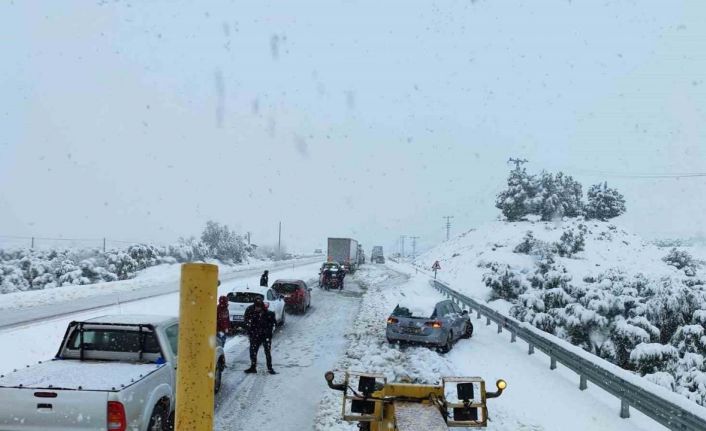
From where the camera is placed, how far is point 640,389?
8336 mm

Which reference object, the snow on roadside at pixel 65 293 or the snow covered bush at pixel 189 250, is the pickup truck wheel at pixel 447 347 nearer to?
the snow on roadside at pixel 65 293

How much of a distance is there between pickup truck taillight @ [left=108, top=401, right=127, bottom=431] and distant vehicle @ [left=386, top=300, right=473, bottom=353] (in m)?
10.3

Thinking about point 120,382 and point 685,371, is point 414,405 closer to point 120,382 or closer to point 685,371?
point 120,382

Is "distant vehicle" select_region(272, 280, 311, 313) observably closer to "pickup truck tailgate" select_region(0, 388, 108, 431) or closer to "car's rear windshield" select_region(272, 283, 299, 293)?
"car's rear windshield" select_region(272, 283, 299, 293)

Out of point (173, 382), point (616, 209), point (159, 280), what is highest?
point (616, 209)

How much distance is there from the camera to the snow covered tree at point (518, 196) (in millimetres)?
72000

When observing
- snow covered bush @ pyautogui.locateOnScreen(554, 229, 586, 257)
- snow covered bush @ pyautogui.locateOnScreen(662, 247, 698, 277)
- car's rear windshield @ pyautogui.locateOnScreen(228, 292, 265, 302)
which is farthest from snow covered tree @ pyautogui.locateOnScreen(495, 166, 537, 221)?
car's rear windshield @ pyautogui.locateOnScreen(228, 292, 265, 302)

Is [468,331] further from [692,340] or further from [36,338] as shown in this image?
[36,338]

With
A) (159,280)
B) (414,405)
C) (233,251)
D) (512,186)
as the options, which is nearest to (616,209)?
(512,186)

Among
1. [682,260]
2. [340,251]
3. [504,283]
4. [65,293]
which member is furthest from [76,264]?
[682,260]

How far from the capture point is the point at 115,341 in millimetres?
7074

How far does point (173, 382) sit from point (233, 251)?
67849 millimetres

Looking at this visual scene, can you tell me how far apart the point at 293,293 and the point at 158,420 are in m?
15.9

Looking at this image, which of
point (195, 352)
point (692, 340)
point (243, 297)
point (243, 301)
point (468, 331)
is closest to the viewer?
point (195, 352)
